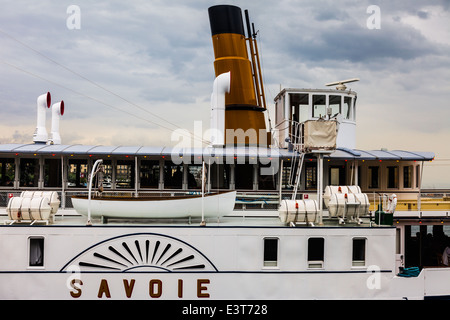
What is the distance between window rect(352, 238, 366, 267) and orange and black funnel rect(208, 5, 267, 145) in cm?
696

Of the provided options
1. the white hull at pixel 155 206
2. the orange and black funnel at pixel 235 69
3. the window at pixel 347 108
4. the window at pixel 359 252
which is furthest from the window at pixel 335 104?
the white hull at pixel 155 206

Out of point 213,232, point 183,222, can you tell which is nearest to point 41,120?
point 183,222

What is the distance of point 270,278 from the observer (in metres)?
12.4

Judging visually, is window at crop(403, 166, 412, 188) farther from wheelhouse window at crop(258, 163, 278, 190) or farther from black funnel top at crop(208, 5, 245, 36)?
black funnel top at crop(208, 5, 245, 36)

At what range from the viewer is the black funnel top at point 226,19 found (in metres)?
18.6

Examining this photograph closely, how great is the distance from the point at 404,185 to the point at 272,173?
19.2 ft

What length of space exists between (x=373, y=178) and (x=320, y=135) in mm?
4732

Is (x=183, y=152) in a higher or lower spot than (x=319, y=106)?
lower

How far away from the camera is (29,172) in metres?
16.8

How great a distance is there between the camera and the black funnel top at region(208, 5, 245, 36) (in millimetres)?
18562

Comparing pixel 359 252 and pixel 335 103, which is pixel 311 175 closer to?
pixel 335 103

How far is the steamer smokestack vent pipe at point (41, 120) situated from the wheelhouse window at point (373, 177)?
47.9 feet

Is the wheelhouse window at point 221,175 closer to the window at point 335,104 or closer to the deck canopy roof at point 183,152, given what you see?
the deck canopy roof at point 183,152
